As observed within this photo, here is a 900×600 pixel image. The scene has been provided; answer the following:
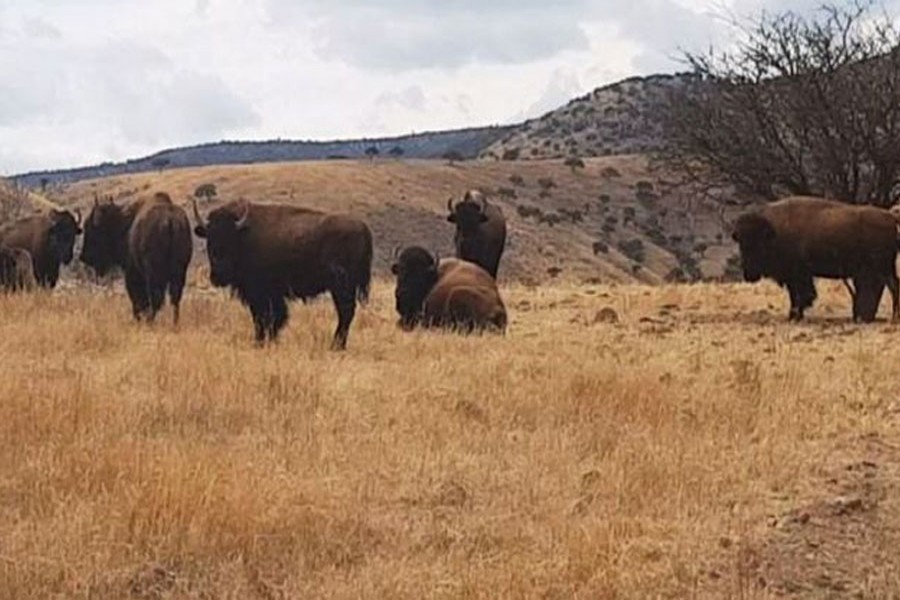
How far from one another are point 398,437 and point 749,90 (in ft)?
57.0

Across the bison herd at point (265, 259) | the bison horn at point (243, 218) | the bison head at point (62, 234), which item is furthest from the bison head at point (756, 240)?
the bison head at point (62, 234)

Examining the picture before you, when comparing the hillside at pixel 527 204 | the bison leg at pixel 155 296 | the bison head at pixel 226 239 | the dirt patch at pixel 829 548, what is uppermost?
the bison head at pixel 226 239

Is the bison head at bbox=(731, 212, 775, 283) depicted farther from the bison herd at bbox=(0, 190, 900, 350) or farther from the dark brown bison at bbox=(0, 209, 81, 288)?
the dark brown bison at bbox=(0, 209, 81, 288)

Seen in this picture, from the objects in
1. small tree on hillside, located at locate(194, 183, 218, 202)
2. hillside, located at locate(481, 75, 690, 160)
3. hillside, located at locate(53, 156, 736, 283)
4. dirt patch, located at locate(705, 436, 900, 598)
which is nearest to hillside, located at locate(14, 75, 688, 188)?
hillside, located at locate(481, 75, 690, 160)

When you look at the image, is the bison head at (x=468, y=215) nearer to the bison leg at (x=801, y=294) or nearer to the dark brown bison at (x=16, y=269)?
the bison leg at (x=801, y=294)

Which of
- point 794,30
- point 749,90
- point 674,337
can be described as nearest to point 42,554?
point 674,337

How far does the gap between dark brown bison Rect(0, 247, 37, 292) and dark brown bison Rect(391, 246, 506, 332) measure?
624cm

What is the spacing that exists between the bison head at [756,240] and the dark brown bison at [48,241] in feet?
33.1

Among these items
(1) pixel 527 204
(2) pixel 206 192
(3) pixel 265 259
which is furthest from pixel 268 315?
(1) pixel 527 204

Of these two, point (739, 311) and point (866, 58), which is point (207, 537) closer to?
point (739, 311)

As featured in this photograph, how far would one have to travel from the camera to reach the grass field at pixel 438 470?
23.9ft

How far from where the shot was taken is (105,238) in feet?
70.5

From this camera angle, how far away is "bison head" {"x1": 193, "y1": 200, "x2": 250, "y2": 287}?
17.0 metres

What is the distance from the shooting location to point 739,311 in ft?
73.7
